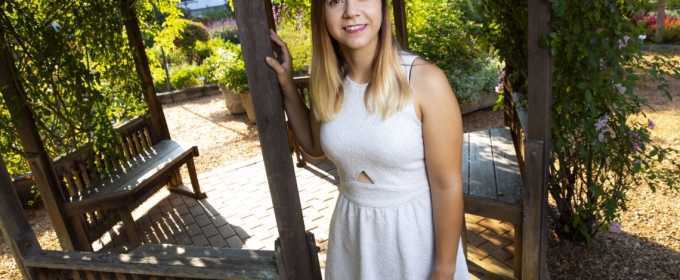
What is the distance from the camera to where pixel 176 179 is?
5.32 m

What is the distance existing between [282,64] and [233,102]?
706cm

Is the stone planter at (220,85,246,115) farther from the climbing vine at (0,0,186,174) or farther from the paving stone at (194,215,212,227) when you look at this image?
the paving stone at (194,215,212,227)

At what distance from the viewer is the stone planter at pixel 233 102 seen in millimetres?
8453

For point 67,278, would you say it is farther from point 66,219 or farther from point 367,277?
point 367,277

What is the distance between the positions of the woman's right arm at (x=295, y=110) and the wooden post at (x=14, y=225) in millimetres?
1632

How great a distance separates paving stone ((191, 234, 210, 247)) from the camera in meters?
4.08

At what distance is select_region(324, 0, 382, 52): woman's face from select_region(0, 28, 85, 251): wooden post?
2.78m

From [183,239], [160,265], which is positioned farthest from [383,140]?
[183,239]

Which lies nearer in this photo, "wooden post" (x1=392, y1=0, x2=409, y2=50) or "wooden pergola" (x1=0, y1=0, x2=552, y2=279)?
"wooden pergola" (x1=0, y1=0, x2=552, y2=279)

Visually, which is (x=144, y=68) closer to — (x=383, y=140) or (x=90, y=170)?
(x=90, y=170)

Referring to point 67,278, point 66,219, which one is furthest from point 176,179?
point 67,278

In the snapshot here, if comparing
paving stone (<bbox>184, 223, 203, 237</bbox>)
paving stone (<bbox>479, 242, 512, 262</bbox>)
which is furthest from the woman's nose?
paving stone (<bbox>184, 223, 203, 237</bbox>)

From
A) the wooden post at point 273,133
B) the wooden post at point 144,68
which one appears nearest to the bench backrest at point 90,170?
the wooden post at point 144,68

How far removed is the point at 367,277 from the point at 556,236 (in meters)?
2.37
